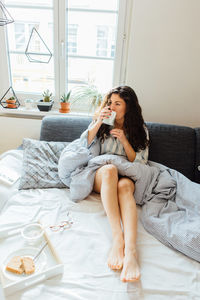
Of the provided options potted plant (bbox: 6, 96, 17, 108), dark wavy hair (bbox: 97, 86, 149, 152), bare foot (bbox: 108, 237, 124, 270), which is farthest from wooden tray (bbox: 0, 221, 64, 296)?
potted plant (bbox: 6, 96, 17, 108)

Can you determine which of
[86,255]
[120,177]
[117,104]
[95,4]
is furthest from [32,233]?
[95,4]

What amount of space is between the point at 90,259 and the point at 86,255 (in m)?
0.03

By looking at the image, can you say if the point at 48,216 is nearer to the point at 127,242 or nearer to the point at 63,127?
the point at 127,242

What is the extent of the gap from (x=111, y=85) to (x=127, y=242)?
154cm

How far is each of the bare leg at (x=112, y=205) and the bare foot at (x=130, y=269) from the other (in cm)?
3

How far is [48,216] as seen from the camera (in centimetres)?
131

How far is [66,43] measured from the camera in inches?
83.7

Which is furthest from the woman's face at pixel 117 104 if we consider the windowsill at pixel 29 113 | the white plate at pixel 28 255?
the white plate at pixel 28 255

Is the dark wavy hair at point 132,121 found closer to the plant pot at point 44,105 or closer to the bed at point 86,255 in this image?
the bed at point 86,255

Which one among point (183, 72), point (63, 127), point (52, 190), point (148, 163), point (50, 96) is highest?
point (183, 72)

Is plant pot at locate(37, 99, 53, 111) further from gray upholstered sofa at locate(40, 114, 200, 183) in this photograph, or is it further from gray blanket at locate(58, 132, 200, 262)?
gray blanket at locate(58, 132, 200, 262)

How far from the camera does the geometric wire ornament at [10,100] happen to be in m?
2.20

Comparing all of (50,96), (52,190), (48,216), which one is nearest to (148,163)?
(52,190)

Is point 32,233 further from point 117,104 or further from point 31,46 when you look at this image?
point 31,46
